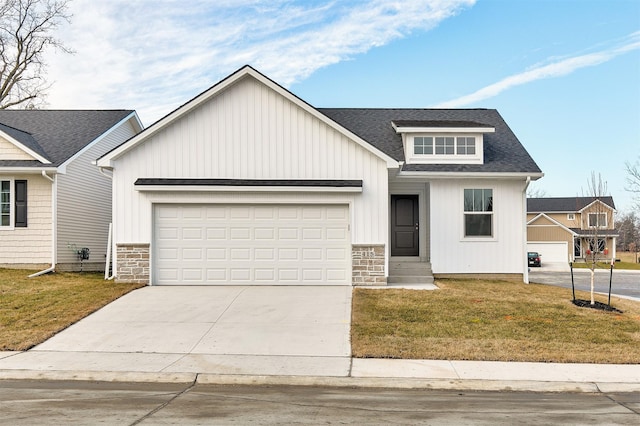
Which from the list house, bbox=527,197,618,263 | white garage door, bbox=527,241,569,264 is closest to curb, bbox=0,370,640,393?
house, bbox=527,197,618,263

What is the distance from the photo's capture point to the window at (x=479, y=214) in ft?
56.4

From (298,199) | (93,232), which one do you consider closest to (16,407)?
(298,199)

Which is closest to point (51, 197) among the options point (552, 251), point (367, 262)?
point (367, 262)

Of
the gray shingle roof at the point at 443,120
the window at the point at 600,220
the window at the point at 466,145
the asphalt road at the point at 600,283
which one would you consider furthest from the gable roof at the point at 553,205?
the window at the point at 600,220

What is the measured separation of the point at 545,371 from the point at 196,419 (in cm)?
531

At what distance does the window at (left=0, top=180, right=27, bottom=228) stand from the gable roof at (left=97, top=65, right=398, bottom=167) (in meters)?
4.80

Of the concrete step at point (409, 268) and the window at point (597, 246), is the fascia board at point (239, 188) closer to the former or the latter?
the concrete step at point (409, 268)

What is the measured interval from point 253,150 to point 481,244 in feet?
25.9

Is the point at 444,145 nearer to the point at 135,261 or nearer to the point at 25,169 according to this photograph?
the point at 135,261

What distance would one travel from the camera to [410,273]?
16.4 m

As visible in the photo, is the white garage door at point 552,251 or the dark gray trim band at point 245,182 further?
the white garage door at point 552,251

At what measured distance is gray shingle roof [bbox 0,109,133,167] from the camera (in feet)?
59.5

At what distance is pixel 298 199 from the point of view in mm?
14758

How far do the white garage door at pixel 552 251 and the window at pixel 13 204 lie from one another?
3453 cm
